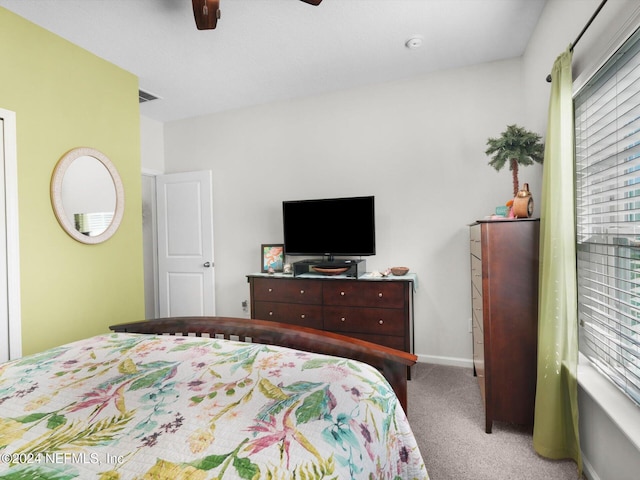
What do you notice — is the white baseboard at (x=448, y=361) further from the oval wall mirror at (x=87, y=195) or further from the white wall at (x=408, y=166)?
the oval wall mirror at (x=87, y=195)

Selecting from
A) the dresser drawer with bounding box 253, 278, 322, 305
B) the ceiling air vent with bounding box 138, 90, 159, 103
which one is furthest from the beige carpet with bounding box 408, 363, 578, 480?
the ceiling air vent with bounding box 138, 90, 159, 103

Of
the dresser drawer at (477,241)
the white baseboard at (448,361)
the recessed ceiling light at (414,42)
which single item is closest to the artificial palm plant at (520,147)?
the dresser drawer at (477,241)

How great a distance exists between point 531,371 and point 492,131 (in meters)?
2.00

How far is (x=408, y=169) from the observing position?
3189 millimetres

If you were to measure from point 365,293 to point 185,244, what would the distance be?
235 cm

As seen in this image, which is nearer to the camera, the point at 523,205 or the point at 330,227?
the point at 523,205

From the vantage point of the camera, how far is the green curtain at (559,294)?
1619mm

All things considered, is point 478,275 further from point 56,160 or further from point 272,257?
point 56,160

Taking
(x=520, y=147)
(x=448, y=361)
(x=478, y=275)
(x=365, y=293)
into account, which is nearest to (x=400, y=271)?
(x=365, y=293)

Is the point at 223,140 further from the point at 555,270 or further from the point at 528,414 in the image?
the point at 528,414

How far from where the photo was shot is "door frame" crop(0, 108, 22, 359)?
6.92ft

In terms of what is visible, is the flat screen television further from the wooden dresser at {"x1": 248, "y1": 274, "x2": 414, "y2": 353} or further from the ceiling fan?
the ceiling fan

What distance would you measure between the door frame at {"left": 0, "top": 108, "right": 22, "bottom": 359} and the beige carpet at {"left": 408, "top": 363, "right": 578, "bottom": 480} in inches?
102

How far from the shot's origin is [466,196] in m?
3.02
